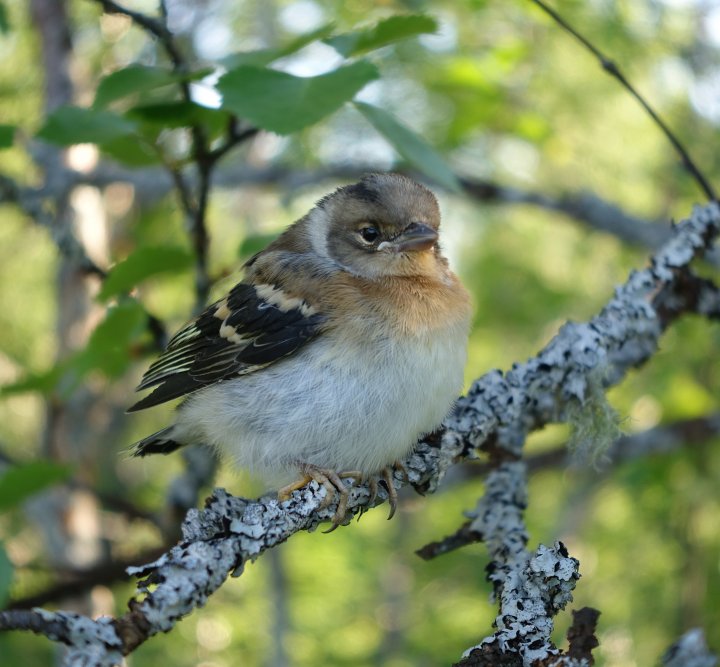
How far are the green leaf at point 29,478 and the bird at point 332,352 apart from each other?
1.33 ft

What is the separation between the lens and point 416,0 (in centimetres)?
425

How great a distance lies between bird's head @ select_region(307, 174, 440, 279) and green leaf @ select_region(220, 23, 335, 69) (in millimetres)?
760

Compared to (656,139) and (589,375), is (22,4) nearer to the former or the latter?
(656,139)

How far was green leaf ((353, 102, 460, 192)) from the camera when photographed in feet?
8.19

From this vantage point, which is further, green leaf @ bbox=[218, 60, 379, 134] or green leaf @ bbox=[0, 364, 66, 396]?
green leaf @ bbox=[0, 364, 66, 396]

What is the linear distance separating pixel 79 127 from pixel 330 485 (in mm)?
1257

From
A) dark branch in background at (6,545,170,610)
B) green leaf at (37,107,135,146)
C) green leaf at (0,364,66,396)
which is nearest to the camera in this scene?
green leaf at (37,107,135,146)

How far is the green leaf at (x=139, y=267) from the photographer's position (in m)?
2.88

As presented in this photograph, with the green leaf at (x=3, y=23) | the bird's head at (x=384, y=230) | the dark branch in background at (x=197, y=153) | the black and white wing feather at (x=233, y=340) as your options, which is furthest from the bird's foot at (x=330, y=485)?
the green leaf at (x=3, y=23)

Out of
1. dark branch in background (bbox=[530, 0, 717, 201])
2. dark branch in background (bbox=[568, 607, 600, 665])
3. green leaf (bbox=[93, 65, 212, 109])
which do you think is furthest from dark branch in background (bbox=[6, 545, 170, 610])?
dark branch in background (bbox=[530, 0, 717, 201])

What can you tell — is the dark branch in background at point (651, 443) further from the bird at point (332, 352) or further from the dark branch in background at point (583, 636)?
the dark branch in background at point (583, 636)

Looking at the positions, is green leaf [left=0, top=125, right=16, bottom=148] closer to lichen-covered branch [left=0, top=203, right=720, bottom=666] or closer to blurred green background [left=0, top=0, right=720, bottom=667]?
blurred green background [left=0, top=0, right=720, bottom=667]

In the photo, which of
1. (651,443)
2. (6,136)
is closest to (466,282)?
(651,443)

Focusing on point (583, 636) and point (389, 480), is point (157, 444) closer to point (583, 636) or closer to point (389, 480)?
point (389, 480)
